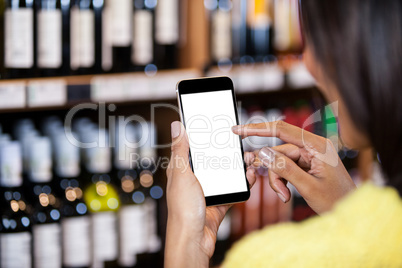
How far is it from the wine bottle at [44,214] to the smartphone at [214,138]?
41cm

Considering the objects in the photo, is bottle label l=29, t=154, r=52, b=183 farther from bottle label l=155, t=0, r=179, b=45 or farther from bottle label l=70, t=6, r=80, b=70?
bottle label l=155, t=0, r=179, b=45

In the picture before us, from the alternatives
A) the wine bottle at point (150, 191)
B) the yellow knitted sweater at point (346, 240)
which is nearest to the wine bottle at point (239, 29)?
the wine bottle at point (150, 191)

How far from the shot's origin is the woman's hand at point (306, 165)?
969 mm

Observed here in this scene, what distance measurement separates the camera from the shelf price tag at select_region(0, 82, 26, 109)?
104 centimetres

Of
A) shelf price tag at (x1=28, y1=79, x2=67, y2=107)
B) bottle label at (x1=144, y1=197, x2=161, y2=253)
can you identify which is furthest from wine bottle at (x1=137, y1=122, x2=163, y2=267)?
shelf price tag at (x1=28, y1=79, x2=67, y2=107)

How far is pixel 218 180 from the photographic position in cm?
101

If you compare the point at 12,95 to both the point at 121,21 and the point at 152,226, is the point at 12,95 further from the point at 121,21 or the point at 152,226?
the point at 152,226

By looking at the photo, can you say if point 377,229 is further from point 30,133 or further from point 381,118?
point 30,133

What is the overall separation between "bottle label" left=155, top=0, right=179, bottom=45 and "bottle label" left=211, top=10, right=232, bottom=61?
22 cm

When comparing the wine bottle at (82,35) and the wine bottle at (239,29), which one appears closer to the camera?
the wine bottle at (82,35)

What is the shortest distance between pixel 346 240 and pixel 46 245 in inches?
33.6

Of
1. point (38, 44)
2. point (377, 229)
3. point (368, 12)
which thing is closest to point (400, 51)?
point (368, 12)

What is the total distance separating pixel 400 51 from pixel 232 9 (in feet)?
3.62

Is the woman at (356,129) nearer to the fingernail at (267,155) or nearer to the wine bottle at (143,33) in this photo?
the fingernail at (267,155)
